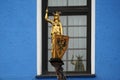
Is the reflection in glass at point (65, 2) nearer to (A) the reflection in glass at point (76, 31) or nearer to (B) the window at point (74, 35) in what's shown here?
(B) the window at point (74, 35)

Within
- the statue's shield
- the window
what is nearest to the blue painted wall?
the window

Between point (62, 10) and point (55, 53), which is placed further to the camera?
point (62, 10)

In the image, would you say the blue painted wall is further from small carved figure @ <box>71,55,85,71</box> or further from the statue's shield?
the statue's shield

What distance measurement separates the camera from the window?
885 centimetres

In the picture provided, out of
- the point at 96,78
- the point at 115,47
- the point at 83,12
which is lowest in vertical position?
the point at 96,78
